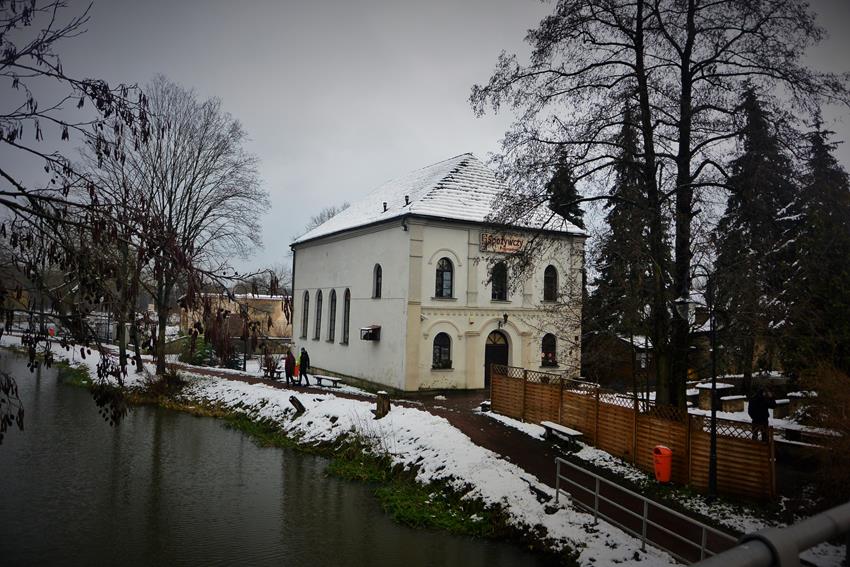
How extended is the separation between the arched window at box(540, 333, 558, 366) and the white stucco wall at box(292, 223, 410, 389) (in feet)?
25.0

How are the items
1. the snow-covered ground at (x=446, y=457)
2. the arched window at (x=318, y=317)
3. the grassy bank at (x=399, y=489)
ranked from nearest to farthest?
the snow-covered ground at (x=446, y=457) → the grassy bank at (x=399, y=489) → the arched window at (x=318, y=317)

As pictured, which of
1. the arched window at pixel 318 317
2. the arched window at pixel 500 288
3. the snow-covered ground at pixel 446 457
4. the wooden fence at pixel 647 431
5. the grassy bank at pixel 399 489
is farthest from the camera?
the arched window at pixel 318 317

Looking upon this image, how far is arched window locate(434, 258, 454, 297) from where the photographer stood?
25.0m

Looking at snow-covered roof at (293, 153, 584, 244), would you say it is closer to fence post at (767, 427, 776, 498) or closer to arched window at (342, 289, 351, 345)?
arched window at (342, 289, 351, 345)

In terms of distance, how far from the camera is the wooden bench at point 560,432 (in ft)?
48.6

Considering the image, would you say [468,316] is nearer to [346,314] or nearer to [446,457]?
[346,314]

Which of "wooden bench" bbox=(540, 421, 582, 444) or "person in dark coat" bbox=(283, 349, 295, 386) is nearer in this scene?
"wooden bench" bbox=(540, 421, 582, 444)

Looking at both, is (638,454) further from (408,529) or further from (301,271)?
(301,271)

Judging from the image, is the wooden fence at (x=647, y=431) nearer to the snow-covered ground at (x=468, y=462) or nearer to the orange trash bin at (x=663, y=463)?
the orange trash bin at (x=663, y=463)

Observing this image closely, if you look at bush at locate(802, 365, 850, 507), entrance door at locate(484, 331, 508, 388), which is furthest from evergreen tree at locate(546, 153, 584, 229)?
entrance door at locate(484, 331, 508, 388)

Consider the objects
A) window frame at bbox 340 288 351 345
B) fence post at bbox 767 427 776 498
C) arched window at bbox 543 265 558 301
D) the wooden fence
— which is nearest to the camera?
fence post at bbox 767 427 776 498

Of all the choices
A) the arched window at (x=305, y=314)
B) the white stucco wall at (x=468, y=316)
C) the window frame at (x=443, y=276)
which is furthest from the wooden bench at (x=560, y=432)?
the arched window at (x=305, y=314)

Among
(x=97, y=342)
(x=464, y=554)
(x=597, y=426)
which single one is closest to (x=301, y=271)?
(x=597, y=426)

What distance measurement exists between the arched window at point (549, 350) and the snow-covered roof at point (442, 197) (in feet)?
18.1
